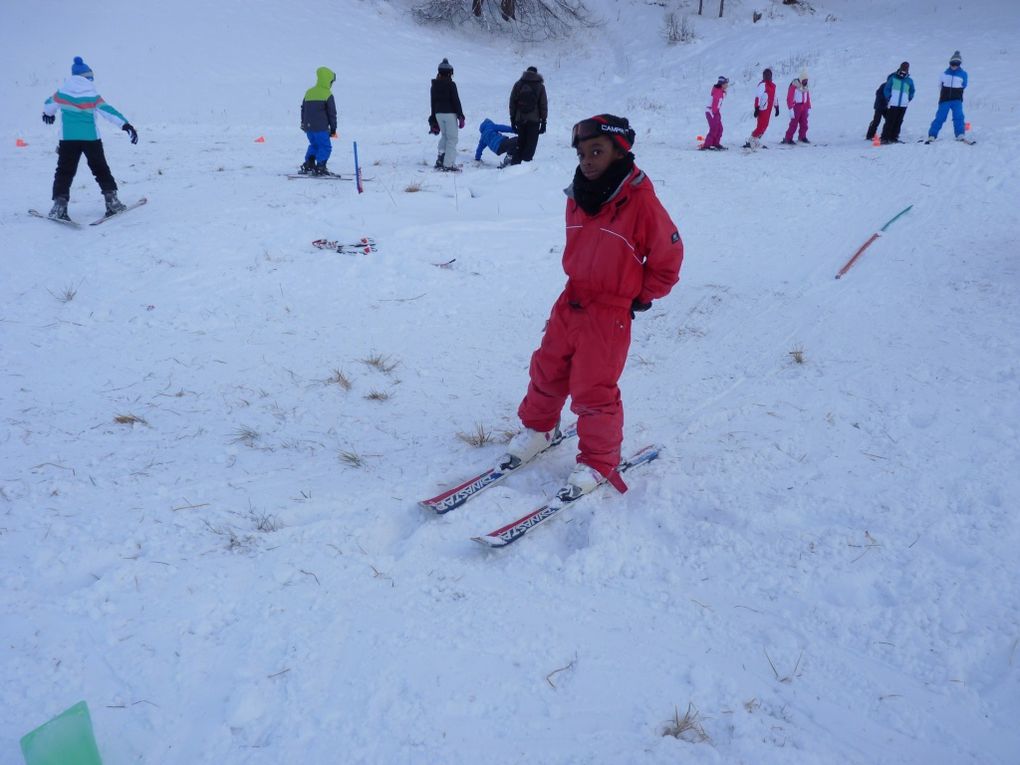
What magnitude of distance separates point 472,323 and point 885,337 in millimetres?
3345

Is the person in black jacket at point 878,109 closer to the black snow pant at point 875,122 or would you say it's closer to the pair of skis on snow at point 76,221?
the black snow pant at point 875,122

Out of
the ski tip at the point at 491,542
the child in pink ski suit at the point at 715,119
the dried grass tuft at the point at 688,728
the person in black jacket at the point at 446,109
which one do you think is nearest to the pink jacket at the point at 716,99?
the child in pink ski suit at the point at 715,119

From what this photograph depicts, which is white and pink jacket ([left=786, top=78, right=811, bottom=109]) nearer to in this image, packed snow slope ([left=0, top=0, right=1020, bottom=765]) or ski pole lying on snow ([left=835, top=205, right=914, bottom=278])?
packed snow slope ([left=0, top=0, right=1020, bottom=765])

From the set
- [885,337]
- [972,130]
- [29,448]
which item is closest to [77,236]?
[29,448]

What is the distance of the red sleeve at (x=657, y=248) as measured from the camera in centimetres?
315

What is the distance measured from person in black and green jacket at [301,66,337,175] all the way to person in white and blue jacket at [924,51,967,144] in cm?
1003

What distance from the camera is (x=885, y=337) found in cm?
518

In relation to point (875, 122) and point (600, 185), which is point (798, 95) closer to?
point (875, 122)

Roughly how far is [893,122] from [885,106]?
0.33 meters

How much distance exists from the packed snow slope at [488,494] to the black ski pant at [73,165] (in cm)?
47

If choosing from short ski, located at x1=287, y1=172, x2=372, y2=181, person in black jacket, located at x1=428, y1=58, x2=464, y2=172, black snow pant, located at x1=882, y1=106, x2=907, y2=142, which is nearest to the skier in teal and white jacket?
short ski, located at x1=287, y1=172, x2=372, y2=181

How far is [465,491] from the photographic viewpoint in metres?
3.49

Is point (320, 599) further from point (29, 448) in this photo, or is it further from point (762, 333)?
point (762, 333)

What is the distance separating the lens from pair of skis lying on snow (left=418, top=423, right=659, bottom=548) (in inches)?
124
